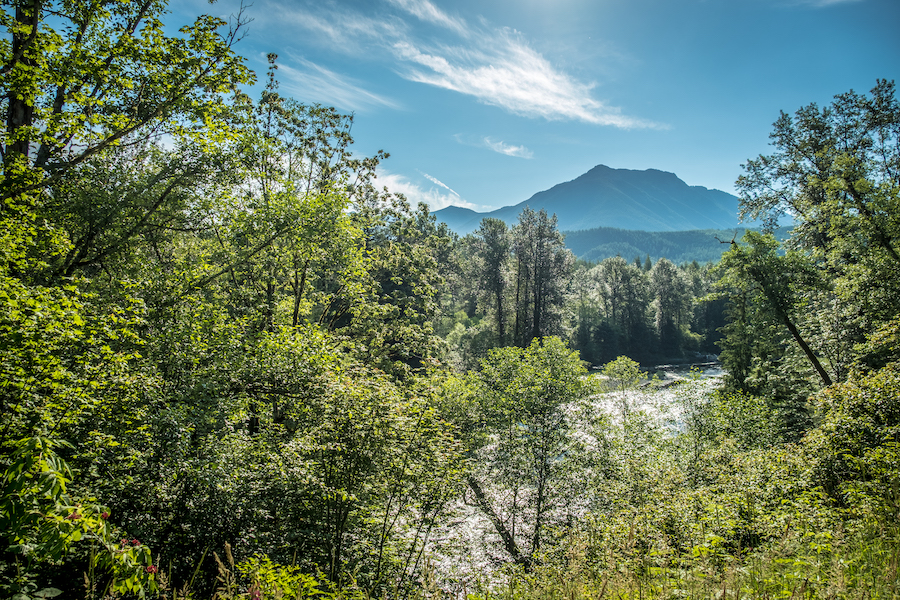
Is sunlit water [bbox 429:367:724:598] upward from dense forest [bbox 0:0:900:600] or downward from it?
downward

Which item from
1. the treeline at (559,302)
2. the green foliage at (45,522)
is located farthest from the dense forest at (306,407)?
the treeline at (559,302)

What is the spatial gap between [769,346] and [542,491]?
77.4 ft

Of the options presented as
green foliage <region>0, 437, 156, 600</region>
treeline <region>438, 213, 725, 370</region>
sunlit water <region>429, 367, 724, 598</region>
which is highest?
treeline <region>438, 213, 725, 370</region>

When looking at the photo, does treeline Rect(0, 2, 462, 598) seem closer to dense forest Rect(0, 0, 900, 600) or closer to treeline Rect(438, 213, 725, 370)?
dense forest Rect(0, 0, 900, 600)

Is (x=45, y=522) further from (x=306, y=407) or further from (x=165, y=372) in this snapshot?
(x=306, y=407)

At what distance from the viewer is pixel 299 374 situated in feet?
27.9

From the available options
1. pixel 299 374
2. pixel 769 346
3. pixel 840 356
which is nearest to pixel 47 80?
pixel 299 374

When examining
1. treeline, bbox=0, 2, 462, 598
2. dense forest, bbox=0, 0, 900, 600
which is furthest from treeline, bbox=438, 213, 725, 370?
treeline, bbox=0, 2, 462, 598

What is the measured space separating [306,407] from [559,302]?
1388 inches

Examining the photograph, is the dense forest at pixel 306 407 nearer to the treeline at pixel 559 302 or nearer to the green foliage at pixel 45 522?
the green foliage at pixel 45 522

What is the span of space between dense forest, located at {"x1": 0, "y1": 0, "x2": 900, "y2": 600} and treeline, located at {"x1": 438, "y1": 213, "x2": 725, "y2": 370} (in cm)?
826

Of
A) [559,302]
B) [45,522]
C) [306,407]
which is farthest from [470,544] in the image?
[559,302]

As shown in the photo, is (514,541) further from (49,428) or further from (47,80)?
(47,80)

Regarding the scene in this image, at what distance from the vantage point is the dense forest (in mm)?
4215
